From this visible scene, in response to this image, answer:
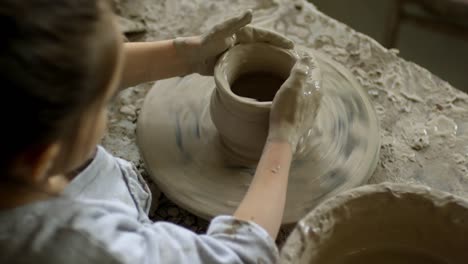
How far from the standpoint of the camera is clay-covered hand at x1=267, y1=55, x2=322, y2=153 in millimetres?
1271

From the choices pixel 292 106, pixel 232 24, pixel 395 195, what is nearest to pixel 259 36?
pixel 232 24

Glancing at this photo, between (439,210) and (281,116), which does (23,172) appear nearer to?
(281,116)

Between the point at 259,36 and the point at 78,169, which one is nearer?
the point at 78,169

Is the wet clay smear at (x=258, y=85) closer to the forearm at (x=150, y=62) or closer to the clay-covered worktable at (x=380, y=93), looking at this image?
the forearm at (x=150, y=62)

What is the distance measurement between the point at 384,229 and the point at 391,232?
0.02 metres

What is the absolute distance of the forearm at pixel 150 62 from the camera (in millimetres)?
1450

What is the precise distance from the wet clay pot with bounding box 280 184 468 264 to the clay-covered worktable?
0.36 m

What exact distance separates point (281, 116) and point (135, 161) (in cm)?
47

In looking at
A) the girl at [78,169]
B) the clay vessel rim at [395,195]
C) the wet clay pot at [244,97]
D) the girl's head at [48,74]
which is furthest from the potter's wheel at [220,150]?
the girl's head at [48,74]

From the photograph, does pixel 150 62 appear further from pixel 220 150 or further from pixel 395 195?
pixel 395 195

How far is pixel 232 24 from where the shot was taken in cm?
138

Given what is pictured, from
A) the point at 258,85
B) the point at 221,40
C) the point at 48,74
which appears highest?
the point at 48,74

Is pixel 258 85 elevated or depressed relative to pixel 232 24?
depressed

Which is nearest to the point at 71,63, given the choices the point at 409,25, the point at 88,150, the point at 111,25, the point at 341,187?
the point at 111,25
